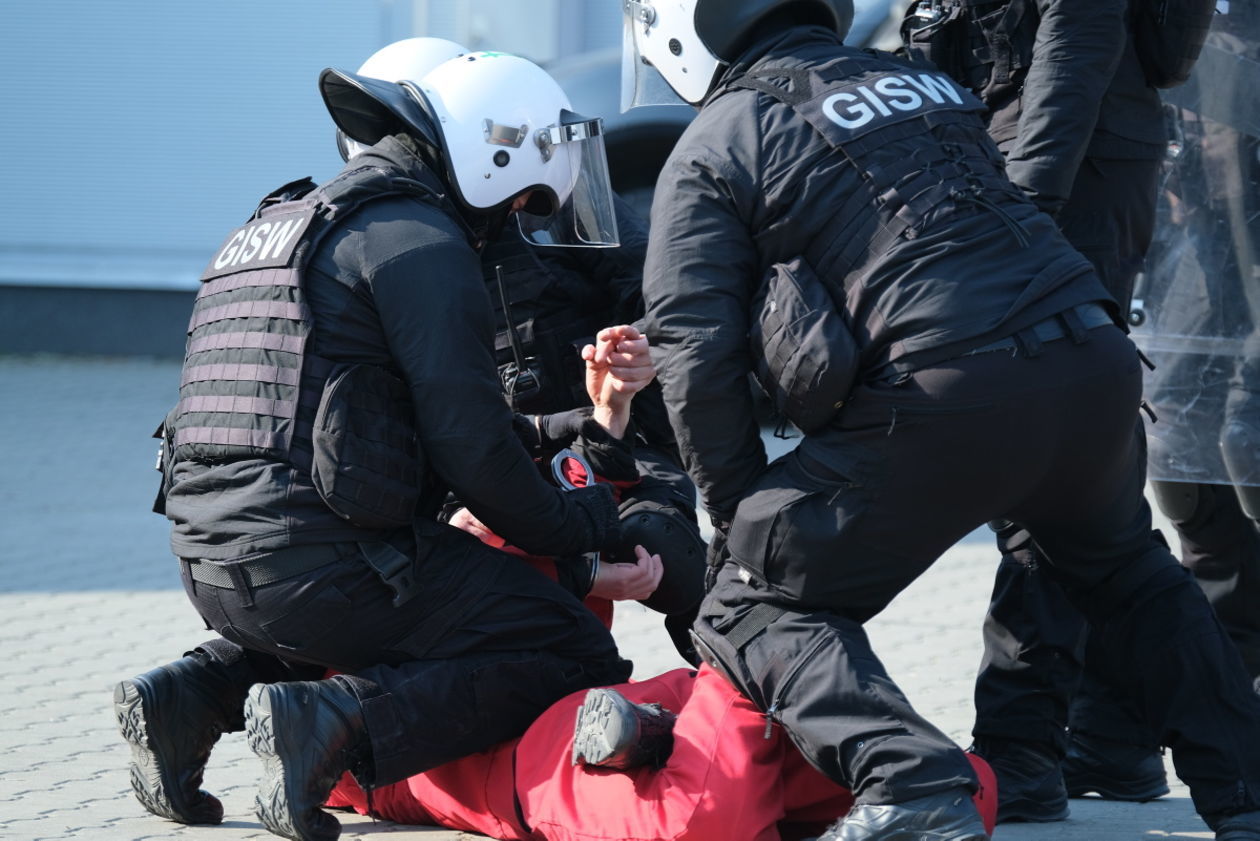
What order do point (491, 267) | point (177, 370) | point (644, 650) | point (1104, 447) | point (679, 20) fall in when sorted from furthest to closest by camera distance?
1. point (177, 370)
2. point (644, 650)
3. point (491, 267)
4. point (679, 20)
5. point (1104, 447)


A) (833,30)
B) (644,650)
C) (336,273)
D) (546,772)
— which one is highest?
(833,30)

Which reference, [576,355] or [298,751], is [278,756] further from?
[576,355]

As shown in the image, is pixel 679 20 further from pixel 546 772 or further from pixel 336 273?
pixel 546 772

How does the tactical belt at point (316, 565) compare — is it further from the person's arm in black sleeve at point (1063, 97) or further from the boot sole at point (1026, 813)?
the person's arm in black sleeve at point (1063, 97)

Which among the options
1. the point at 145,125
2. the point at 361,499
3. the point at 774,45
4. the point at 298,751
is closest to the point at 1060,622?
the point at 774,45

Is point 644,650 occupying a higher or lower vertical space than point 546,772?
lower

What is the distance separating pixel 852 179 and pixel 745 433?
0.48 meters

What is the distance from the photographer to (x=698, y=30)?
→ 302 cm

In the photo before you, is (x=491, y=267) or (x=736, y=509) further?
(x=491, y=267)

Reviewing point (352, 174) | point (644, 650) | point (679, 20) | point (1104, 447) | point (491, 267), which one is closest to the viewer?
point (1104, 447)

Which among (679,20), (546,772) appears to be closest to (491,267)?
(679,20)

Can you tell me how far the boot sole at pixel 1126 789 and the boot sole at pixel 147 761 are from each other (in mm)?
1957

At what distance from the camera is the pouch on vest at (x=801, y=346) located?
271 cm

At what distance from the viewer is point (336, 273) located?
3.12 metres
